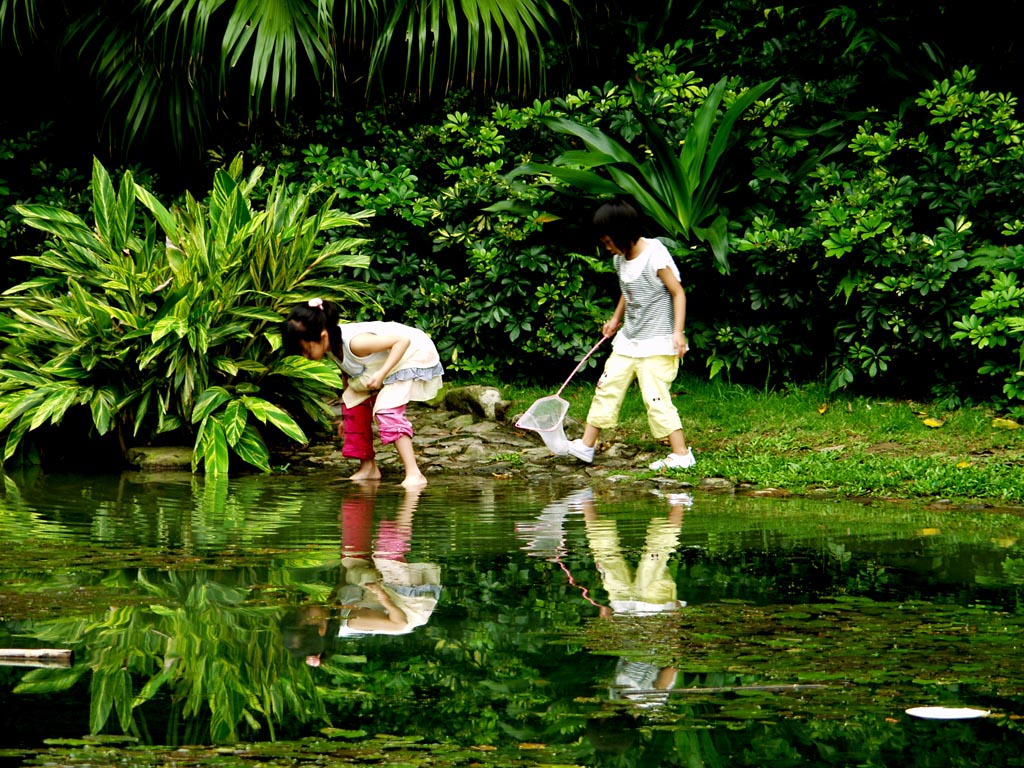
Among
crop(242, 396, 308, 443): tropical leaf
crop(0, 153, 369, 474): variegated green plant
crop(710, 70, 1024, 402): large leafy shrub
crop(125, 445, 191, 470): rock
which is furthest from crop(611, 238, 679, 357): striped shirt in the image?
crop(125, 445, 191, 470): rock

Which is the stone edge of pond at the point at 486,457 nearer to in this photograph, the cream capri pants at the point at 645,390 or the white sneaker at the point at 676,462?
the white sneaker at the point at 676,462

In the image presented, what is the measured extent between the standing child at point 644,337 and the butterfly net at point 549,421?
3.5 inches

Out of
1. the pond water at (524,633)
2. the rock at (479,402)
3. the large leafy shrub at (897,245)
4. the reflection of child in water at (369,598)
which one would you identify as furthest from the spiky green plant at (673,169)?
the reflection of child in water at (369,598)

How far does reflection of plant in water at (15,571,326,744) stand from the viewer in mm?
2881

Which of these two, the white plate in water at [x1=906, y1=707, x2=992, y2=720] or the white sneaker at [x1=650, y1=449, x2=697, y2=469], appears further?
the white sneaker at [x1=650, y1=449, x2=697, y2=469]

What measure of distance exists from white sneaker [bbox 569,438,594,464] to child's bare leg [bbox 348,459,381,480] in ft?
3.79

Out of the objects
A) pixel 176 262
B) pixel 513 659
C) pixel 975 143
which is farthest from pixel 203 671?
pixel 975 143

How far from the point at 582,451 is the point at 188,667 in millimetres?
4550

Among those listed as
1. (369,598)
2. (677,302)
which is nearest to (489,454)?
(677,302)

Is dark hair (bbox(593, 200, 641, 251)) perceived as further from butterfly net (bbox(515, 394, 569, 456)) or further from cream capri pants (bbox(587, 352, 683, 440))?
butterfly net (bbox(515, 394, 569, 456))

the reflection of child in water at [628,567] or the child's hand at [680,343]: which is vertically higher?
the child's hand at [680,343]

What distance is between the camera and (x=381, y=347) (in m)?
7.46

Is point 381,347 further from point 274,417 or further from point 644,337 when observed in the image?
point 644,337

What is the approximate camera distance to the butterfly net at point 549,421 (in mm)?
7594
